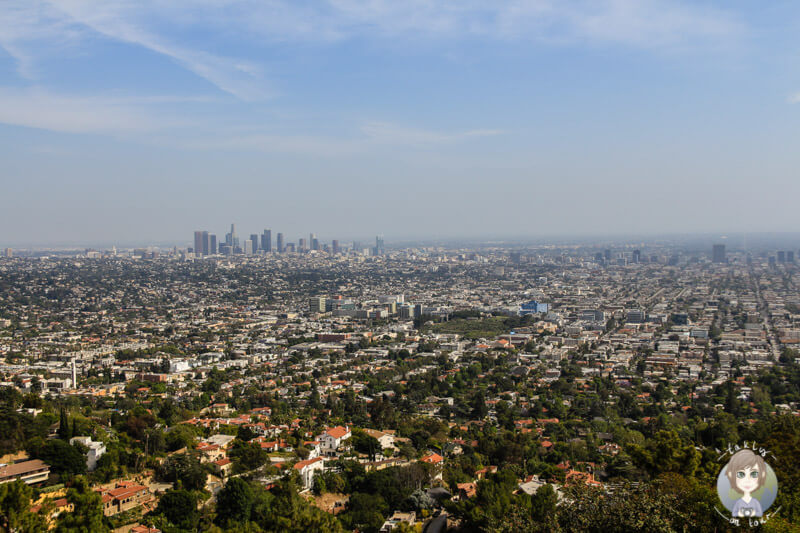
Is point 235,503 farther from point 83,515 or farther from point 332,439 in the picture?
point 332,439

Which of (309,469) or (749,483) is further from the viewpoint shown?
(309,469)

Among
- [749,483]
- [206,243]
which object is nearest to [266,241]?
[206,243]

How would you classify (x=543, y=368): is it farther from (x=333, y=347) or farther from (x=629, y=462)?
(x=629, y=462)

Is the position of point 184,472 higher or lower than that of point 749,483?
lower

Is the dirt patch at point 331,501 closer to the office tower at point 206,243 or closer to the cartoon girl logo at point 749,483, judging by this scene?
the cartoon girl logo at point 749,483

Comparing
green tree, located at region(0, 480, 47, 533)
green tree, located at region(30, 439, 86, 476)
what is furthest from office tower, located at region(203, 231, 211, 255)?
green tree, located at region(0, 480, 47, 533)

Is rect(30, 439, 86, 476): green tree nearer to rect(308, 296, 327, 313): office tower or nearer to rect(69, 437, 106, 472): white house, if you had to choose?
rect(69, 437, 106, 472): white house

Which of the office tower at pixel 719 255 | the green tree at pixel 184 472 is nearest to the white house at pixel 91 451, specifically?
the green tree at pixel 184 472

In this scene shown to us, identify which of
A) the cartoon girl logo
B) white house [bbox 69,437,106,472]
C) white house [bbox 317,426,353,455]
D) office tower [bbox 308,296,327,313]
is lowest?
office tower [bbox 308,296,327,313]
